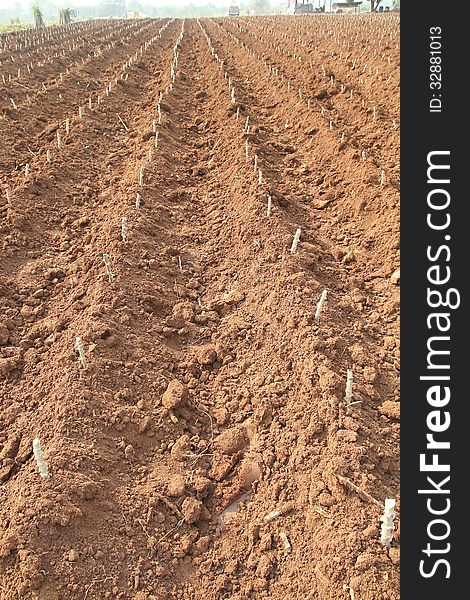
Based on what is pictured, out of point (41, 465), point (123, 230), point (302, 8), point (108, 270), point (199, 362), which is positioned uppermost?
point (302, 8)

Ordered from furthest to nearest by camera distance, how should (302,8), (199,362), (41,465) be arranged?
(302,8)
(199,362)
(41,465)

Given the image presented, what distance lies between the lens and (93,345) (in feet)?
13.5

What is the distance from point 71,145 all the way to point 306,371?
6.16 metres

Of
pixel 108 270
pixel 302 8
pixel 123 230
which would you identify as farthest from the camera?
pixel 302 8

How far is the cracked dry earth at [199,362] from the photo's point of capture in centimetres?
294

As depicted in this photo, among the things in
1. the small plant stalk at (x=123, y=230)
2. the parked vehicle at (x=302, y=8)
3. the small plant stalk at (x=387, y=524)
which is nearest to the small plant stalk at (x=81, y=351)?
the small plant stalk at (x=123, y=230)

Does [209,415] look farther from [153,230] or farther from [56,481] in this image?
[153,230]

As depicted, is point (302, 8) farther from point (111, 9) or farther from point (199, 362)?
point (111, 9)

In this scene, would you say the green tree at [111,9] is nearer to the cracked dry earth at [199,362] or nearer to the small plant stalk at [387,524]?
the cracked dry earth at [199,362]

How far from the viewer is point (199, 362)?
4316mm

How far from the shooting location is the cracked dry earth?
2938 mm

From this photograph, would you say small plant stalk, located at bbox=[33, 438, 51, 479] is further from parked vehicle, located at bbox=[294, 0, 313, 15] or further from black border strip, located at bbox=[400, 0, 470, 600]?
parked vehicle, located at bbox=[294, 0, 313, 15]

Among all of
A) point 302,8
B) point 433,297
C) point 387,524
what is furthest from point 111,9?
point 387,524

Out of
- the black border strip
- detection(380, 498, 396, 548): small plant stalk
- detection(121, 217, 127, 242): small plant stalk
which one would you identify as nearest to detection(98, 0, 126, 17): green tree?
detection(121, 217, 127, 242): small plant stalk
